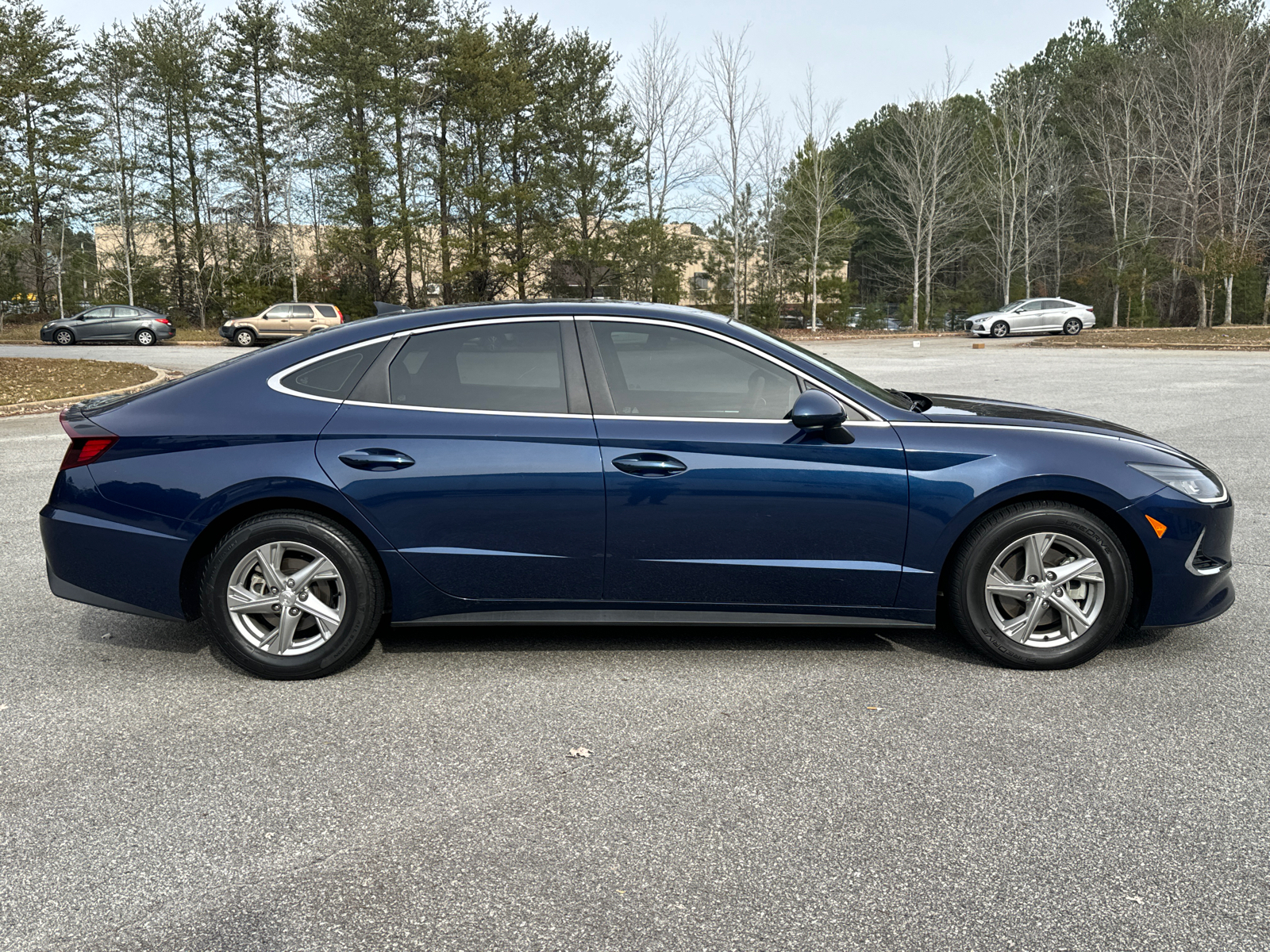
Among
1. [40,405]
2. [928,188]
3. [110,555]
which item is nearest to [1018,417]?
[110,555]

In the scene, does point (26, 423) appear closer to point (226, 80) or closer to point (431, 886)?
point (431, 886)

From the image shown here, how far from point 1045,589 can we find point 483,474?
8.20 feet

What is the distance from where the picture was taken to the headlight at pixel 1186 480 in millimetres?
4453

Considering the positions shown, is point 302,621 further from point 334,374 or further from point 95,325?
point 95,325

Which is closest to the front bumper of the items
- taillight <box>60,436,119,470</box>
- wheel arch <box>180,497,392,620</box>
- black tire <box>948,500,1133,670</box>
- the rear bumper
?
black tire <box>948,500,1133,670</box>

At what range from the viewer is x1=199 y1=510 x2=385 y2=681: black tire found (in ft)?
14.3

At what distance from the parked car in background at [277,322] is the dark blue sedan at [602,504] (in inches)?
1405

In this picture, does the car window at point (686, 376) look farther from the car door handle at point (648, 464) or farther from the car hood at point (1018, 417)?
the car hood at point (1018, 417)

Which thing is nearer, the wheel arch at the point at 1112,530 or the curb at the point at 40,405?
the wheel arch at the point at 1112,530

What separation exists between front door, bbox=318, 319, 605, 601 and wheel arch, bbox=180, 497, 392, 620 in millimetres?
137

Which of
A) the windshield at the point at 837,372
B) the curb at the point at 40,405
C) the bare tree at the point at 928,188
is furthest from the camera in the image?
the bare tree at the point at 928,188

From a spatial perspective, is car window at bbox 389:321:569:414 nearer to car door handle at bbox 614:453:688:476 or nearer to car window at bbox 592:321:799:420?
car window at bbox 592:321:799:420

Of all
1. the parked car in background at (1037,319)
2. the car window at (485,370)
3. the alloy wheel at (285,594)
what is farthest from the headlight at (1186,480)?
the parked car in background at (1037,319)

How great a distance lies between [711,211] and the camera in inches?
1874
